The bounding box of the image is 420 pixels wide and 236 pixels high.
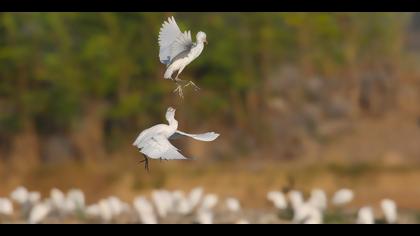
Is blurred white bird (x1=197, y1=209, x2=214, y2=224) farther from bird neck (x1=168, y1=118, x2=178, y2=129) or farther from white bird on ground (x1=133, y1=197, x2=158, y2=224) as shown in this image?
bird neck (x1=168, y1=118, x2=178, y2=129)

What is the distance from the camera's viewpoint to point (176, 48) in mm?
2275

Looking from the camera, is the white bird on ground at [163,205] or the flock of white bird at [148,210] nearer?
the flock of white bird at [148,210]

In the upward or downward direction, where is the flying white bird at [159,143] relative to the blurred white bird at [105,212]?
downward

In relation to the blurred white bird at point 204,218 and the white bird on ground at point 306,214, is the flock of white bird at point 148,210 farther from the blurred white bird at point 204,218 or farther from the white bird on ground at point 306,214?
the white bird on ground at point 306,214

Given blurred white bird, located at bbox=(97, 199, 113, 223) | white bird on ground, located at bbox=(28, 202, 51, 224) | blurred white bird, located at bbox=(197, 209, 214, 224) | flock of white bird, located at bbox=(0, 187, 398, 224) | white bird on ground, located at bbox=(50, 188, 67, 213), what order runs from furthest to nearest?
white bird on ground, located at bbox=(50, 188, 67, 213)
blurred white bird, located at bbox=(97, 199, 113, 223)
flock of white bird, located at bbox=(0, 187, 398, 224)
white bird on ground, located at bbox=(28, 202, 51, 224)
blurred white bird, located at bbox=(197, 209, 214, 224)

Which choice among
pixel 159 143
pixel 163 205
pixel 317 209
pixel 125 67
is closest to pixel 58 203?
pixel 163 205

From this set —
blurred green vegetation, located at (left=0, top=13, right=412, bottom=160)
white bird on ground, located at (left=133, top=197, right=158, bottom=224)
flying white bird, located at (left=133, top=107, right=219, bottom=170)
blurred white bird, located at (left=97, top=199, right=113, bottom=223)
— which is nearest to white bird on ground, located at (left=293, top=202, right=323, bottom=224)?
white bird on ground, located at (left=133, top=197, right=158, bottom=224)

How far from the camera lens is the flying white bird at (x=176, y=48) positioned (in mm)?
2201

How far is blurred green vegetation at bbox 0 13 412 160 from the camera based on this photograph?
1299 centimetres

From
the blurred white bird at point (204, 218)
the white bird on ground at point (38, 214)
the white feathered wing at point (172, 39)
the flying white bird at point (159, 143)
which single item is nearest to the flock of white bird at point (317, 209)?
the blurred white bird at point (204, 218)

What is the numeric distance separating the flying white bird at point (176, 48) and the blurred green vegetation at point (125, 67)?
1043cm

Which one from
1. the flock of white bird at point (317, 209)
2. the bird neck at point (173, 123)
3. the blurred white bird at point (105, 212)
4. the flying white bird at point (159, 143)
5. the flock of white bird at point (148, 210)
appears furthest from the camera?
the blurred white bird at point (105, 212)

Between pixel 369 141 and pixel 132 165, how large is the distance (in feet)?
12.0

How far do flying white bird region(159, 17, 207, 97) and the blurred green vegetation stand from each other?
10433 millimetres
